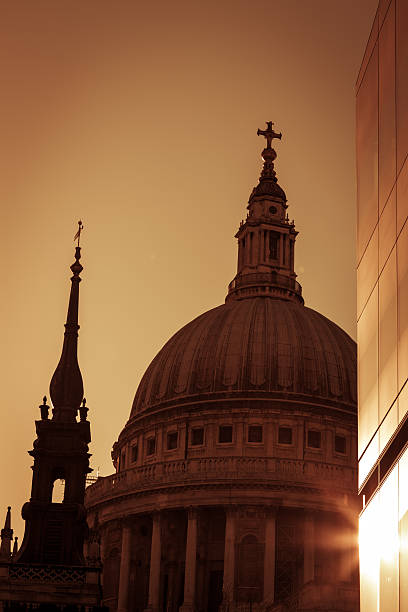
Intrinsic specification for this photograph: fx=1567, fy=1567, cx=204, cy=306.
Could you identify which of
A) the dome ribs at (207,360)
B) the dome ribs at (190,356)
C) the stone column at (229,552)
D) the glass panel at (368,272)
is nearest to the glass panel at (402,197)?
the glass panel at (368,272)

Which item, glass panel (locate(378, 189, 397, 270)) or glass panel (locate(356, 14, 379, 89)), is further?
glass panel (locate(356, 14, 379, 89))

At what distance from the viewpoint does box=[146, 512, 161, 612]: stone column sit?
104 meters

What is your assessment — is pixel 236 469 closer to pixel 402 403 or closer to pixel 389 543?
pixel 389 543

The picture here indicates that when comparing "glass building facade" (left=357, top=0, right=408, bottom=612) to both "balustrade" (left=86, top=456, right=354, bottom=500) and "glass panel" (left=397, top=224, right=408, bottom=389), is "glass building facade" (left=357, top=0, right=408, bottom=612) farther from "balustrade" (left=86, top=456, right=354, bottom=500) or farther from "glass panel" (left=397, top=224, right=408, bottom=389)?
"balustrade" (left=86, top=456, right=354, bottom=500)

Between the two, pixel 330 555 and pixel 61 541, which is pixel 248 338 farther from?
pixel 61 541

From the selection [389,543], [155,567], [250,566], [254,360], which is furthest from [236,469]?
[389,543]

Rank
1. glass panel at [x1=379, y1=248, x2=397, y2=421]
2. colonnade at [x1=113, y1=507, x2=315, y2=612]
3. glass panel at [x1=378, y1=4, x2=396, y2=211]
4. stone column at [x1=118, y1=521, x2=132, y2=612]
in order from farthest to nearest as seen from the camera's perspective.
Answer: stone column at [x1=118, y1=521, x2=132, y2=612]
colonnade at [x1=113, y1=507, x2=315, y2=612]
glass panel at [x1=378, y1=4, x2=396, y2=211]
glass panel at [x1=379, y1=248, x2=397, y2=421]

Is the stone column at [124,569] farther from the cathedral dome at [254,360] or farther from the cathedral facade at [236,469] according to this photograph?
the cathedral dome at [254,360]

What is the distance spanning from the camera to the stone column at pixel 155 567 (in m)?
104

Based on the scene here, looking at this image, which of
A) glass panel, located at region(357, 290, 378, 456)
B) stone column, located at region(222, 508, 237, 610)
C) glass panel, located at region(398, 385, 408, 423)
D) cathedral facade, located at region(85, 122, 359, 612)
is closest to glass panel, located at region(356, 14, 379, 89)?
glass panel, located at region(357, 290, 378, 456)

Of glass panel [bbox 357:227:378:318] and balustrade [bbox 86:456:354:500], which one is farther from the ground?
balustrade [bbox 86:456:354:500]

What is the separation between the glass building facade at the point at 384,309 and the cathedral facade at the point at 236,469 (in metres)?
59.8

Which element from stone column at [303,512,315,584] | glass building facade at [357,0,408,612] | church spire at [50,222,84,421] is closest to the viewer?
glass building facade at [357,0,408,612]

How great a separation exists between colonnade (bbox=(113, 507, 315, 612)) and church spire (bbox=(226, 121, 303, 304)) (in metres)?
22.1
